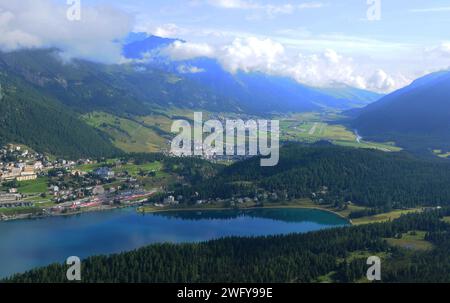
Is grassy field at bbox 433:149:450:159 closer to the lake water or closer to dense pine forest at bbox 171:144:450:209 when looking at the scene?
dense pine forest at bbox 171:144:450:209

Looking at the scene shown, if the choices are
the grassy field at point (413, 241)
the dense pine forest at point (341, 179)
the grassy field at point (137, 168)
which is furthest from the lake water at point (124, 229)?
the grassy field at point (137, 168)

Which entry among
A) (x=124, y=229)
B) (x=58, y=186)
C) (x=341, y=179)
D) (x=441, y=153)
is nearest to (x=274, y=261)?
(x=124, y=229)

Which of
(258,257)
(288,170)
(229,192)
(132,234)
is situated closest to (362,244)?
(258,257)

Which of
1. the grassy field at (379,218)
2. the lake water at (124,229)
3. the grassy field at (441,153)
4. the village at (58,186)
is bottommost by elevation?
the lake water at (124,229)

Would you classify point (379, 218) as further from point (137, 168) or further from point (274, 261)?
point (137, 168)

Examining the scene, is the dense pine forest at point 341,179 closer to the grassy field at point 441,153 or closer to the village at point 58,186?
the village at point 58,186

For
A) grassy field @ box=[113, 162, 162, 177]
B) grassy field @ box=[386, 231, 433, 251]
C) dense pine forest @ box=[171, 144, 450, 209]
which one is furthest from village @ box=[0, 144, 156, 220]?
grassy field @ box=[386, 231, 433, 251]
